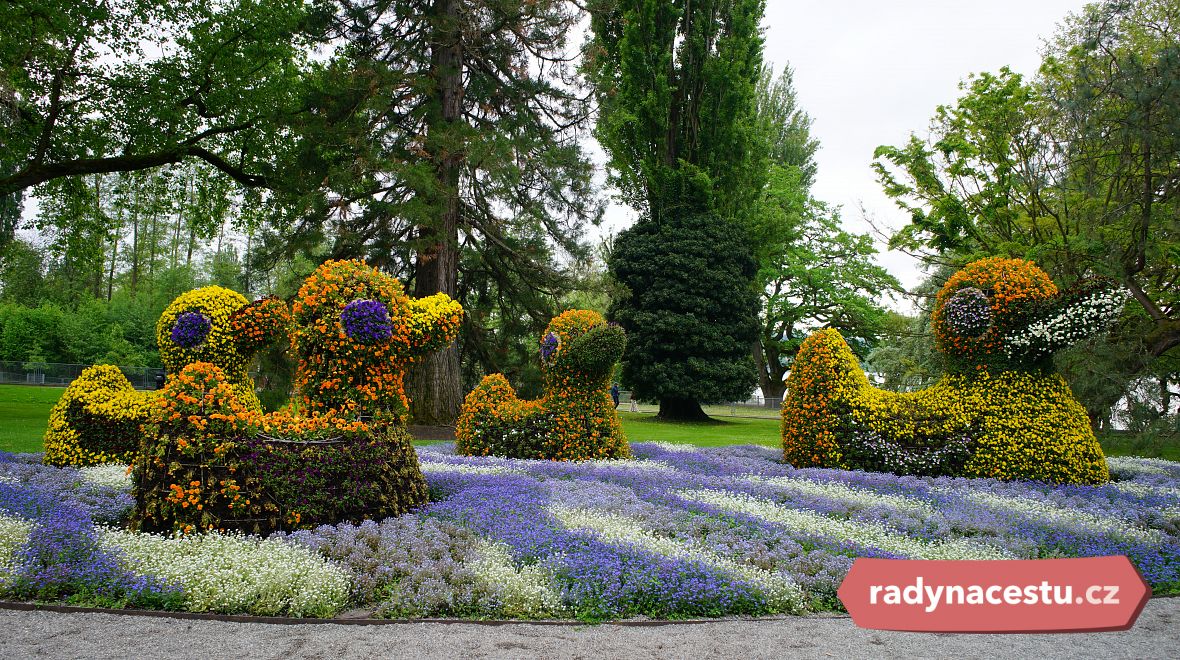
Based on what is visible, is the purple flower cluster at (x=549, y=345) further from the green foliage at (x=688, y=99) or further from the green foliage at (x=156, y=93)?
the green foliage at (x=688, y=99)

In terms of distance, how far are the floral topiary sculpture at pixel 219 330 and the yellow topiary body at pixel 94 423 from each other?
0.77 m

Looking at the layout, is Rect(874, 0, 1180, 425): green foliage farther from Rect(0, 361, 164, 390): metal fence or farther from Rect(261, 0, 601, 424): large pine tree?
Rect(0, 361, 164, 390): metal fence

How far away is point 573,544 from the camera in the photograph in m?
5.34

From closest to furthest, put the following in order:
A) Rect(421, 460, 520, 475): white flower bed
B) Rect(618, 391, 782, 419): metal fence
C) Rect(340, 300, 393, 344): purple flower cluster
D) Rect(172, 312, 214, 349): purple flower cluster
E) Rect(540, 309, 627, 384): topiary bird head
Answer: Rect(340, 300, 393, 344): purple flower cluster < Rect(172, 312, 214, 349): purple flower cluster < Rect(421, 460, 520, 475): white flower bed < Rect(540, 309, 627, 384): topiary bird head < Rect(618, 391, 782, 419): metal fence

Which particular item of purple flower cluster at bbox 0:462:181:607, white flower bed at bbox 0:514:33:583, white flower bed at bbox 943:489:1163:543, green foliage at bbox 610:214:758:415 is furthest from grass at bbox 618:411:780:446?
white flower bed at bbox 0:514:33:583

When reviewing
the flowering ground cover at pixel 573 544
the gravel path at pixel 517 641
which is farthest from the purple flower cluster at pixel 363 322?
the gravel path at pixel 517 641

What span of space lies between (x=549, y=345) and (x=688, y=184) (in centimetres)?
1568

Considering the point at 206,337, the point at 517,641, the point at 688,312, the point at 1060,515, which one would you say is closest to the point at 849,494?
the point at 1060,515

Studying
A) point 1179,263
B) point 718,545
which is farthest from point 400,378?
point 1179,263

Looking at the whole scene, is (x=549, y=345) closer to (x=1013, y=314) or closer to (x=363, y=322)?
(x=363, y=322)

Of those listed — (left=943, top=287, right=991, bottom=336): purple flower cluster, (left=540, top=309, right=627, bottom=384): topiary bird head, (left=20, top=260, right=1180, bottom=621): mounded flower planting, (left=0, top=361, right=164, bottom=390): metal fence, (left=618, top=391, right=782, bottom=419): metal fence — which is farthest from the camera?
(left=618, top=391, right=782, bottom=419): metal fence

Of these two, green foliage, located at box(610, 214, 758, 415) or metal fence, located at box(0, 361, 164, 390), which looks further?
metal fence, located at box(0, 361, 164, 390)

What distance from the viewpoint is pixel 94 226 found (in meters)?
18.8

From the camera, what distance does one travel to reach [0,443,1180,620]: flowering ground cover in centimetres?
453
